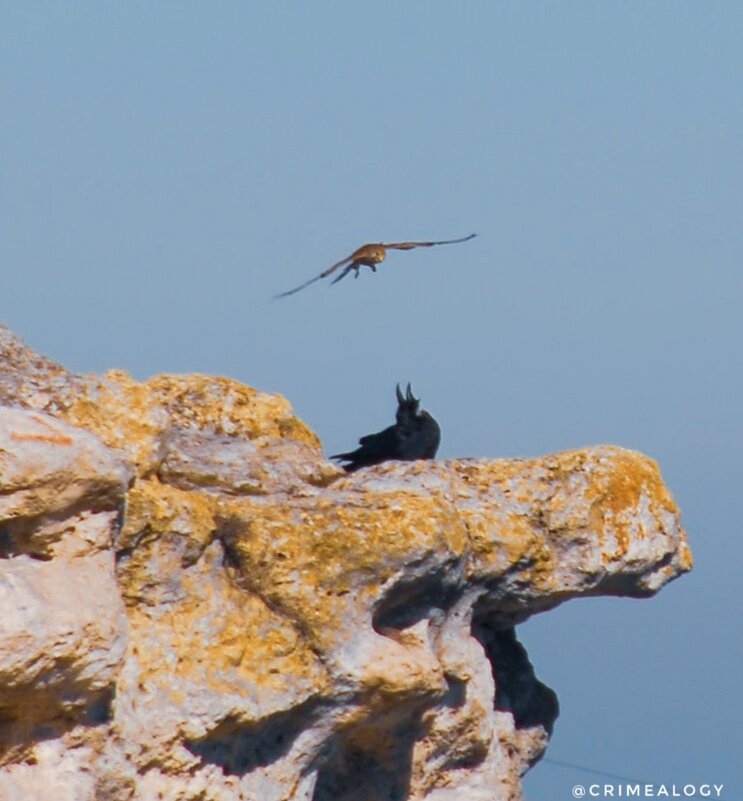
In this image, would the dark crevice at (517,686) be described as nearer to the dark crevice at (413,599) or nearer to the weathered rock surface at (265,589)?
the weathered rock surface at (265,589)

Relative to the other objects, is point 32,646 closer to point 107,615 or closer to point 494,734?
point 107,615

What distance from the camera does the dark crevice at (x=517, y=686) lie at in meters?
14.6

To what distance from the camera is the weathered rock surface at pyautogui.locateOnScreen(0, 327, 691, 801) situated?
983cm

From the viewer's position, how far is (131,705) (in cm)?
1057

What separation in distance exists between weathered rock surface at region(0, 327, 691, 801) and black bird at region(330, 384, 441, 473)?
1429 mm

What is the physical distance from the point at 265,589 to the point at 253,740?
87 cm

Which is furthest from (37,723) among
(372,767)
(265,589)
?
(372,767)

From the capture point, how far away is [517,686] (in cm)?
1470

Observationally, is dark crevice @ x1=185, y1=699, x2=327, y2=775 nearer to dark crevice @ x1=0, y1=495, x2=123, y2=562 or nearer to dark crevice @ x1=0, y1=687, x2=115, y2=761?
dark crevice @ x1=0, y1=687, x2=115, y2=761

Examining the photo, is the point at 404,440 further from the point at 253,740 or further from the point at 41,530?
the point at 41,530

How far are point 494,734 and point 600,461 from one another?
2.07 metres

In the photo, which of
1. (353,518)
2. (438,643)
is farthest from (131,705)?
(438,643)

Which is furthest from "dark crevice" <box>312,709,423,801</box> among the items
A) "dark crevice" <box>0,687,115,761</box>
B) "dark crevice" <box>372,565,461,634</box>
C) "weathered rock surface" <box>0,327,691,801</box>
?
"dark crevice" <box>0,687,115,761</box>

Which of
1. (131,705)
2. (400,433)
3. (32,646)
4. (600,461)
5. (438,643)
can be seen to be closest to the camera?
(32,646)
